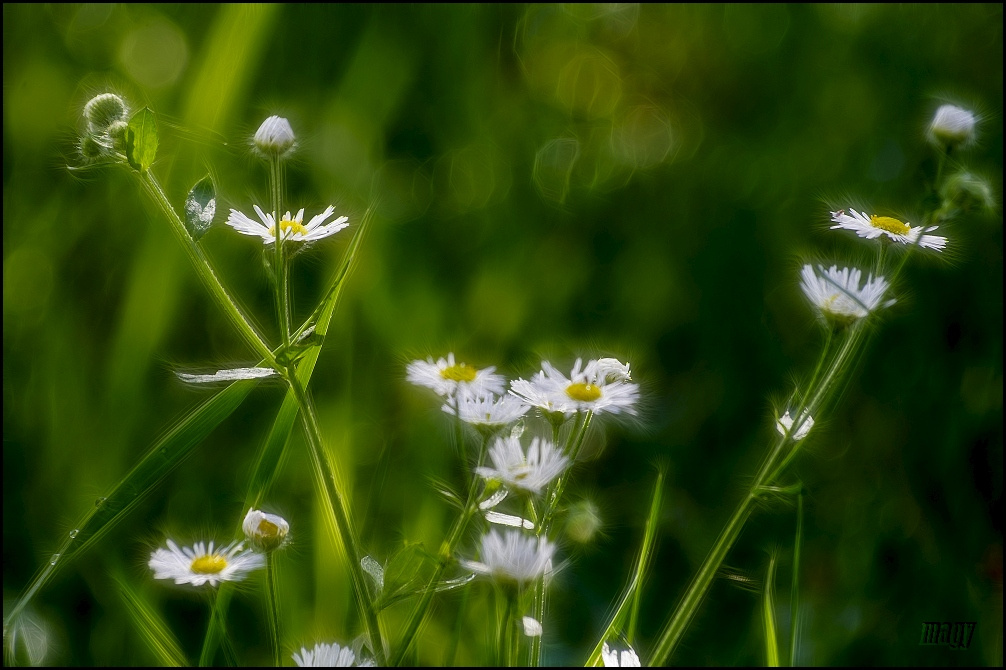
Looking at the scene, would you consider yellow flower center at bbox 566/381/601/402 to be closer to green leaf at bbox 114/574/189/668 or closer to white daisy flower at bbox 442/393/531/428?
white daisy flower at bbox 442/393/531/428

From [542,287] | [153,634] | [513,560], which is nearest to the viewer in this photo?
[513,560]

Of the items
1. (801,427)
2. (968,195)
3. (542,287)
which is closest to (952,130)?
(968,195)

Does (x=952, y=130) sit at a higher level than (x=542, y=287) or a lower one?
lower

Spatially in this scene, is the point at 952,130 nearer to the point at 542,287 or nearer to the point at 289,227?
the point at 289,227

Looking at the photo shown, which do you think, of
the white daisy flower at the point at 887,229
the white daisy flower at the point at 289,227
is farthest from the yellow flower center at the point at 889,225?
the white daisy flower at the point at 289,227

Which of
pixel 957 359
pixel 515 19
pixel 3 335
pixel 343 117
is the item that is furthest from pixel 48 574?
pixel 515 19

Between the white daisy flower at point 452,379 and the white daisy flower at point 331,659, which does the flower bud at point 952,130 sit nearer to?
the white daisy flower at point 452,379
